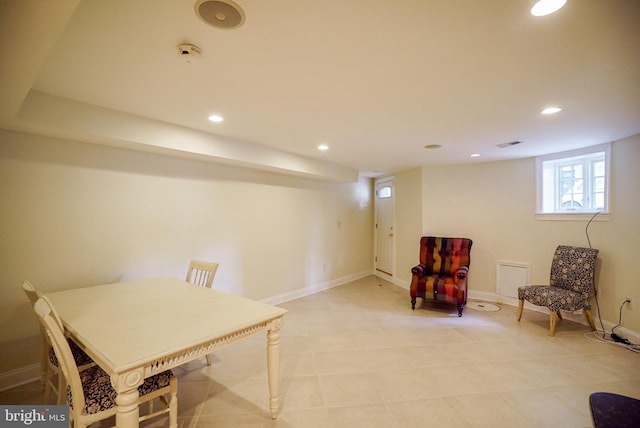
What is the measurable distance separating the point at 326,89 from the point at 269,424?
2304mm

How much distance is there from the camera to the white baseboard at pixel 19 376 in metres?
2.05

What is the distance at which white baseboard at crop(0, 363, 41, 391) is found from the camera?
2055 mm

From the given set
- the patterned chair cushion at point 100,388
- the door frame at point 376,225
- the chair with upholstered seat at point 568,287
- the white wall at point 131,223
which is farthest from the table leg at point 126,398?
the door frame at point 376,225

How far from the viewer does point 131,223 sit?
8.75 ft

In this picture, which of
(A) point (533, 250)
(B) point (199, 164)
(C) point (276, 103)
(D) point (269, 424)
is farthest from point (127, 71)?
(A) point (533, 250)

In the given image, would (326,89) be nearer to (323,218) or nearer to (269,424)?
(269,424)

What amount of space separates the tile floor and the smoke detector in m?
2.27

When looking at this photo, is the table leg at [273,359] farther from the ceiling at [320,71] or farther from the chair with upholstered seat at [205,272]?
the ceiling at [320,71]

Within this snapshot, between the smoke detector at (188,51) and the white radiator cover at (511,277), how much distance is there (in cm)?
475

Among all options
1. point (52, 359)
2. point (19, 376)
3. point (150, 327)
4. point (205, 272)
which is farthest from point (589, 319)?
point (19, 376)

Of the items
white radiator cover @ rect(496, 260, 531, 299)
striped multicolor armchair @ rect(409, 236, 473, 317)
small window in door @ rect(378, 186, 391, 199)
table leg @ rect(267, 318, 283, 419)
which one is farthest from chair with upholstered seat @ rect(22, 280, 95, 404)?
small window in door @ rect(378, 186, 391, 199)

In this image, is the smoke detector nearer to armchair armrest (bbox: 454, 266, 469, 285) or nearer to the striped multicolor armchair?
the striped multicolor armchair

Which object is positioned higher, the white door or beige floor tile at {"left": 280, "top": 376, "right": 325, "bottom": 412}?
the white door

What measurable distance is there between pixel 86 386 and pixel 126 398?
0.50 metres
